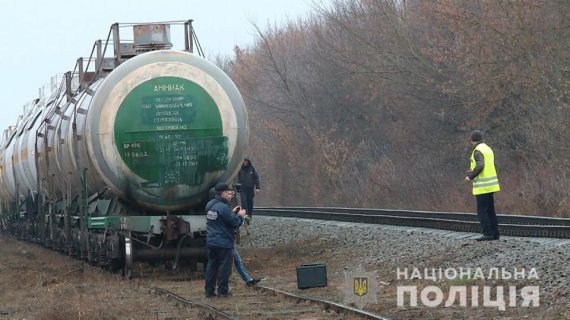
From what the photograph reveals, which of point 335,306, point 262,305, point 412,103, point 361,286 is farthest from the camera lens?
point 412,103

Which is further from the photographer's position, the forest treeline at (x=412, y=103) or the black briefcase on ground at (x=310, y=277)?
the forest treeline at (x=412, y=103)

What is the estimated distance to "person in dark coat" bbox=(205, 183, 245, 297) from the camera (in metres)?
12.5

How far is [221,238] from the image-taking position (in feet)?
→ 41.3

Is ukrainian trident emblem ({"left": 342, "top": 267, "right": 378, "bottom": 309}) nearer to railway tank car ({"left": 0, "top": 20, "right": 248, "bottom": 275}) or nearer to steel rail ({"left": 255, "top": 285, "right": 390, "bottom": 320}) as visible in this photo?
steel rail ({"left": 255, "top": 285, "right": 390, "bottom": 320})

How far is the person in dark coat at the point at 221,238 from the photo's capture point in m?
12.5

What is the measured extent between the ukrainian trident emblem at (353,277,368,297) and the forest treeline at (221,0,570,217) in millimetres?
11854

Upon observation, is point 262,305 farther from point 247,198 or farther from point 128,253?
point 247,198

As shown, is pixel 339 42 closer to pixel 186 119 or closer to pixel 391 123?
pixel 391 123

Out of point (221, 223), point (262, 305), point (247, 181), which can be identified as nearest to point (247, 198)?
point (247, 181)

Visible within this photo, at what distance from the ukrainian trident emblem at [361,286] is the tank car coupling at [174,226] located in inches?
185

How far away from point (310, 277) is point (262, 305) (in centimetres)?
141

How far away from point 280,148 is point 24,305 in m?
33.0

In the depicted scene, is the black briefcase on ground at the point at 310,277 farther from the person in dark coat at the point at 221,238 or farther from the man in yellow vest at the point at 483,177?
the man in yellow vest at the point at 483,177

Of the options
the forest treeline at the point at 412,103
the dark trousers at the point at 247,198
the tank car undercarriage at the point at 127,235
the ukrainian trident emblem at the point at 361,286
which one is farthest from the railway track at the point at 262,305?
the forest treeline at the point at 412,103
